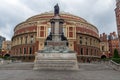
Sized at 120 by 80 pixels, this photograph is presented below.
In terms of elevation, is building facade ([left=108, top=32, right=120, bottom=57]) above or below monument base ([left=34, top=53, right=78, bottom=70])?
above

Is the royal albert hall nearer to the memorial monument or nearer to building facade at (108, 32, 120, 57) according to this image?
building facade at (108, 32, 120, 57)

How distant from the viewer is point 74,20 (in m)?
68.8

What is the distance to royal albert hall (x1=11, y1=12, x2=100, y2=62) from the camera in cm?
5983

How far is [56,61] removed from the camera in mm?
27641

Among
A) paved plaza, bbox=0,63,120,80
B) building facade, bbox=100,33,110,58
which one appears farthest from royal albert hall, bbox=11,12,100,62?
paved plaza, bbox=0,63,120,80

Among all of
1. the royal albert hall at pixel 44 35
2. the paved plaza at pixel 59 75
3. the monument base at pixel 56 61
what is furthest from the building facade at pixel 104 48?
the paved plaza at pixel 59 75

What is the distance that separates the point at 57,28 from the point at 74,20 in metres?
36.5

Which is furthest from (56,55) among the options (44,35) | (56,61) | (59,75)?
(44,35)

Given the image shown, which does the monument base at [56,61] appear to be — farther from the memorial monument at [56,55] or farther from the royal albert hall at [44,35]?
the royal albert hall at [44,35]

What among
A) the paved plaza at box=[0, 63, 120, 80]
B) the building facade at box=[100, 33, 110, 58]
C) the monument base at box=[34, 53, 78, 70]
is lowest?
the paved plaza at box=[0, 63, 120, 80]

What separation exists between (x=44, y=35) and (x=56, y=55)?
3031cm

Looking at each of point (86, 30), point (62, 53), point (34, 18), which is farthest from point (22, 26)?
point (62, 53)

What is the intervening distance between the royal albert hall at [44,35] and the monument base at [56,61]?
30183 mm

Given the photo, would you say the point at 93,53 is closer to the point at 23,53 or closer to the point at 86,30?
the point at 86,30
